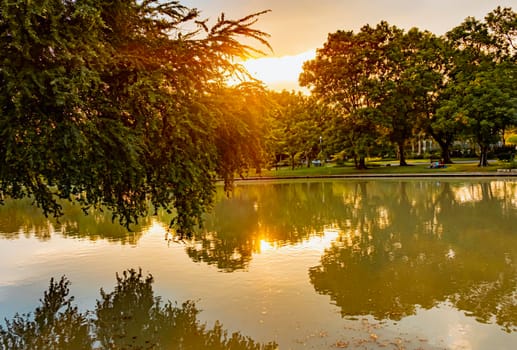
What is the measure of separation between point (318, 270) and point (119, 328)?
5605 millimetres

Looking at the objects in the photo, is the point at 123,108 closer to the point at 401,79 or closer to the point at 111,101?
Result: the point at 111,101

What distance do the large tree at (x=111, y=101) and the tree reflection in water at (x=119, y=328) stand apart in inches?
94.9

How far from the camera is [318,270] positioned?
474 inches

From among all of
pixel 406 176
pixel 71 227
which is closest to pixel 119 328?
pixel 71 227

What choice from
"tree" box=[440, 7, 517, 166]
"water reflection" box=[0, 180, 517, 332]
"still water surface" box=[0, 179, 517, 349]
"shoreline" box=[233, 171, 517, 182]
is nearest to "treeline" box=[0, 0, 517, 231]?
"still water surface" box=[0, 179, 517, 349]

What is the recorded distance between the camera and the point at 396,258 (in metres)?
13.0

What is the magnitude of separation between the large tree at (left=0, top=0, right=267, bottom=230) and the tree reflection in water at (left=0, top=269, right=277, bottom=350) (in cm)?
241

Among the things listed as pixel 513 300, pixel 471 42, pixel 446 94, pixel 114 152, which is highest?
pixel 471 42

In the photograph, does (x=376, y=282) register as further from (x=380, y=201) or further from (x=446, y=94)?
(x=446, y=94)

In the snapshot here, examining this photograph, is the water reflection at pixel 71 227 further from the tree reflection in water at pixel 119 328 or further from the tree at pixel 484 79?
the tree at pixel 484 79

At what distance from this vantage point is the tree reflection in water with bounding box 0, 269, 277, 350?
7.77 meters

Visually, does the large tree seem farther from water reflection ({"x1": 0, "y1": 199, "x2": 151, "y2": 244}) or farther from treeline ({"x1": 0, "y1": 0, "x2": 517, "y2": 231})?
water reflection ({"x1": 0, "y1": 199, "x2": 151, "y2": 244})

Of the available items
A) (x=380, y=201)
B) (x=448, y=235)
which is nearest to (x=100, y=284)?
(x=448, y=235)

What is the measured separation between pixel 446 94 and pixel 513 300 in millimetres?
48592
